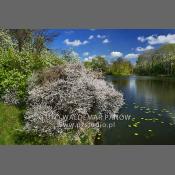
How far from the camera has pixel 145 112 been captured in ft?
39.8

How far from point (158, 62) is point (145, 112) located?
1864mm

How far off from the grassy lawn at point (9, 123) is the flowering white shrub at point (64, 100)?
0.34 metres

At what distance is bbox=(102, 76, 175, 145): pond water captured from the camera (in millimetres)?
11547

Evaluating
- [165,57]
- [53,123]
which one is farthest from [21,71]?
[165,57]

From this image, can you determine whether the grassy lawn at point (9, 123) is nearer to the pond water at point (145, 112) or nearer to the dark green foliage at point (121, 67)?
the pond water at point (145, 112)

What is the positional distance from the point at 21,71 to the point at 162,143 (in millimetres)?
4497

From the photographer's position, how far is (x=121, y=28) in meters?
11.8

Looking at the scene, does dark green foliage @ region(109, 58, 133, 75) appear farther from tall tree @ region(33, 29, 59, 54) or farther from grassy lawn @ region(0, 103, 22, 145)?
grassy lawn @ region(0, 103, 22, 145)

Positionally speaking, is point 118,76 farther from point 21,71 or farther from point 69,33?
point 21,71

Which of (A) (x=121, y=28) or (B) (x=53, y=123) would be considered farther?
(A) (x=121, y=28)

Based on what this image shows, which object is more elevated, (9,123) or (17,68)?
(17,68)

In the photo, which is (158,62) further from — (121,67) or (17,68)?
(17,68)

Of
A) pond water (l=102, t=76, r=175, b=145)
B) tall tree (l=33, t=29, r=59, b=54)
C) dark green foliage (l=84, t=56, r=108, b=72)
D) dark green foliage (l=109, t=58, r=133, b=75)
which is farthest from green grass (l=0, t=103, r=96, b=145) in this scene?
tall tree (l=33, t=29, r=59, b=54)

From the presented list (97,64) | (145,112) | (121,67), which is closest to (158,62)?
(121,67)
